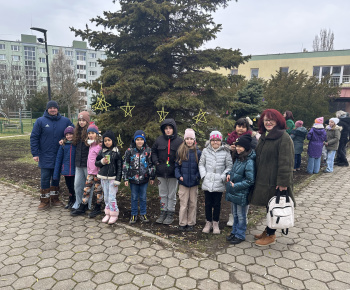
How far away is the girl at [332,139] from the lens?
8.43 metres

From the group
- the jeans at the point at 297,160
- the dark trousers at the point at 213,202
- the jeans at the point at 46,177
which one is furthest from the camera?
the jeans at the point at 297,160

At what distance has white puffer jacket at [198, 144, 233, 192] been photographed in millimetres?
3992

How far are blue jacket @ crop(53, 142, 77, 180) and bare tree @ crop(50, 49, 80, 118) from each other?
2805 cm

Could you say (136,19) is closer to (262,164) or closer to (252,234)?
(262,164)

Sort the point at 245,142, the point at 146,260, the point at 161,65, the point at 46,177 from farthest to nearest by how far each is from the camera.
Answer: the point at 161,65 → the point at 46,177 → the point at 245,142 → the point at 146,260

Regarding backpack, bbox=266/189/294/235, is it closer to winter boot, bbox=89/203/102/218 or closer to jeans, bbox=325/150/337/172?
winter boot, bbox=89/203/102/218

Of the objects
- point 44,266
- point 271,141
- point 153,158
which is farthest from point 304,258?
point 44,266

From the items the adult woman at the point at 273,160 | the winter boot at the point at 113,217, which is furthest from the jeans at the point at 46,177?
the adult woman at the point at 273,160

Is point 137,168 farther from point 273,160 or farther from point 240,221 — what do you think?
point 273,160

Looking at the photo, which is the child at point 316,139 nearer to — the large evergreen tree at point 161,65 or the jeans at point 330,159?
the jeans at point 330,159

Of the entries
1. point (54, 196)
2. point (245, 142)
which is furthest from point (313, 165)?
point (54, 196)

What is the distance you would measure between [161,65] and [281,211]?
4430mm

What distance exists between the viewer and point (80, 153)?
190 inches

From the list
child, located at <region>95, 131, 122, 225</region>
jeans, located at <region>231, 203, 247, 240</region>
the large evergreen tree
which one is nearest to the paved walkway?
jeans, located at <region>231, 203, 247, 240</region>
